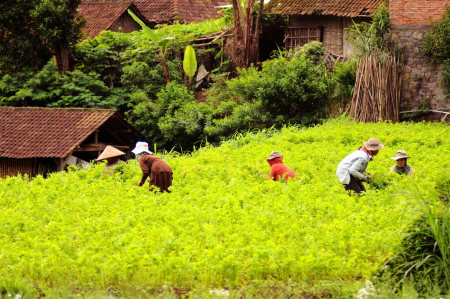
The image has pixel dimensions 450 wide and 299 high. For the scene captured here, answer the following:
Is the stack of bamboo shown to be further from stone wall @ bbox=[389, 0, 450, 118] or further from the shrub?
the shrub

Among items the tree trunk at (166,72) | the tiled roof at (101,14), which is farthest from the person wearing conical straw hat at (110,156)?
the tiled roof at (101,14)

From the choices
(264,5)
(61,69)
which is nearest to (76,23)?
(61,69)

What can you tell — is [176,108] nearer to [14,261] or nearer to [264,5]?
[264,5]

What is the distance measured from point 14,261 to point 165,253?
5.58 ft

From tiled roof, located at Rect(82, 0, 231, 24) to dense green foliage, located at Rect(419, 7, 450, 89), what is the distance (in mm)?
17153

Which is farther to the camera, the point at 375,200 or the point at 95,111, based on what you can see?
the point at 95,111

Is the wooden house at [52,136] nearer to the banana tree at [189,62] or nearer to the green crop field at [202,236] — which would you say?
the banana tree at [189,62]

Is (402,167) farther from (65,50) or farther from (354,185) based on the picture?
(65,50)

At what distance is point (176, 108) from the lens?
22.9m

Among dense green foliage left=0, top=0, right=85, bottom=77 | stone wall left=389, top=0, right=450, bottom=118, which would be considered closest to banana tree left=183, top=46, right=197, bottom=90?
dense green foliage left=0, top=0, right=85, bottom=77

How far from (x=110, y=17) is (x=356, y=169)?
24.3 metres

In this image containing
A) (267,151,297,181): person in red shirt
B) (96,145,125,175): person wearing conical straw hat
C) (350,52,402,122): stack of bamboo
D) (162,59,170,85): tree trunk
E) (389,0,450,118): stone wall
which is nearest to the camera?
(267,151,297,181): person in red shirt

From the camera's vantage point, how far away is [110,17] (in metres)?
31.2

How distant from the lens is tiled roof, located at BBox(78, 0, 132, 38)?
3075 cm
